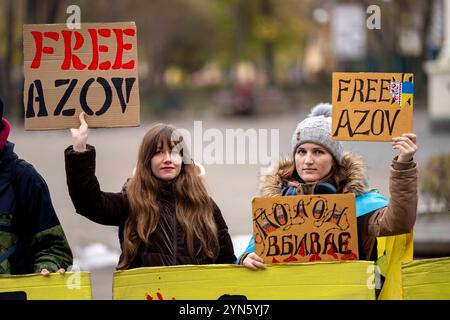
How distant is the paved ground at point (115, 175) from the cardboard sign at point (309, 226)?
90cm

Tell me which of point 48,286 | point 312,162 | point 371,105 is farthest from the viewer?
point 312,162

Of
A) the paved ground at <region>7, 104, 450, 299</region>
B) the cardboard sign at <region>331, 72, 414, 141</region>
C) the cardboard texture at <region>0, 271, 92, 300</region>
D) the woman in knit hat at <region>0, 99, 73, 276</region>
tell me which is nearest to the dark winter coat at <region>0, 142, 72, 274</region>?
the woman in knit hat at <region>0, 99, 73, 276</region>

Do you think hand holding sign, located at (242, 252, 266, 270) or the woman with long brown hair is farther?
the woman with long brown hair

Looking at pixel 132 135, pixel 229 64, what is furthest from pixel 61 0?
pixel 229 64

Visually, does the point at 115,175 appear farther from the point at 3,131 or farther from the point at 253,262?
the point at 253,262

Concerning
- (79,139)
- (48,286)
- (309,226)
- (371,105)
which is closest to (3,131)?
(79,139)

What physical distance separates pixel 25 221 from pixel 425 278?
170 cm

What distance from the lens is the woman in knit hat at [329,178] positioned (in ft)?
13.7

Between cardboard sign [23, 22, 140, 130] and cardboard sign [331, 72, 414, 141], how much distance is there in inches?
36.5

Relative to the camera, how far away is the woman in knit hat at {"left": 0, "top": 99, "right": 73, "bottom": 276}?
162 inches

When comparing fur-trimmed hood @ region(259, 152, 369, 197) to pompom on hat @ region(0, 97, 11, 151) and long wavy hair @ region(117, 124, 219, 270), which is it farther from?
pompom on hat @ region(0, 97, 11, 151)

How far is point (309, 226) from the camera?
421 centimetres

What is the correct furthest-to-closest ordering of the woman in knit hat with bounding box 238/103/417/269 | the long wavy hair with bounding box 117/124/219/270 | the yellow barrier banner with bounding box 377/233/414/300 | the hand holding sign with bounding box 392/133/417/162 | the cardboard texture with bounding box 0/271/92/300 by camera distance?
the long wavy hair with bounding box 117/124/219/270 → the yellow barrier banner with bounding box 377/233/414/300 → the woman in knit hat with bounding box 238/103/417/269 → the hand holding sign with bounding box 392/133/417/162 → the cardboard texture with bounding box 0/271/92/300

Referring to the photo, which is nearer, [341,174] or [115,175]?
[341,174]
